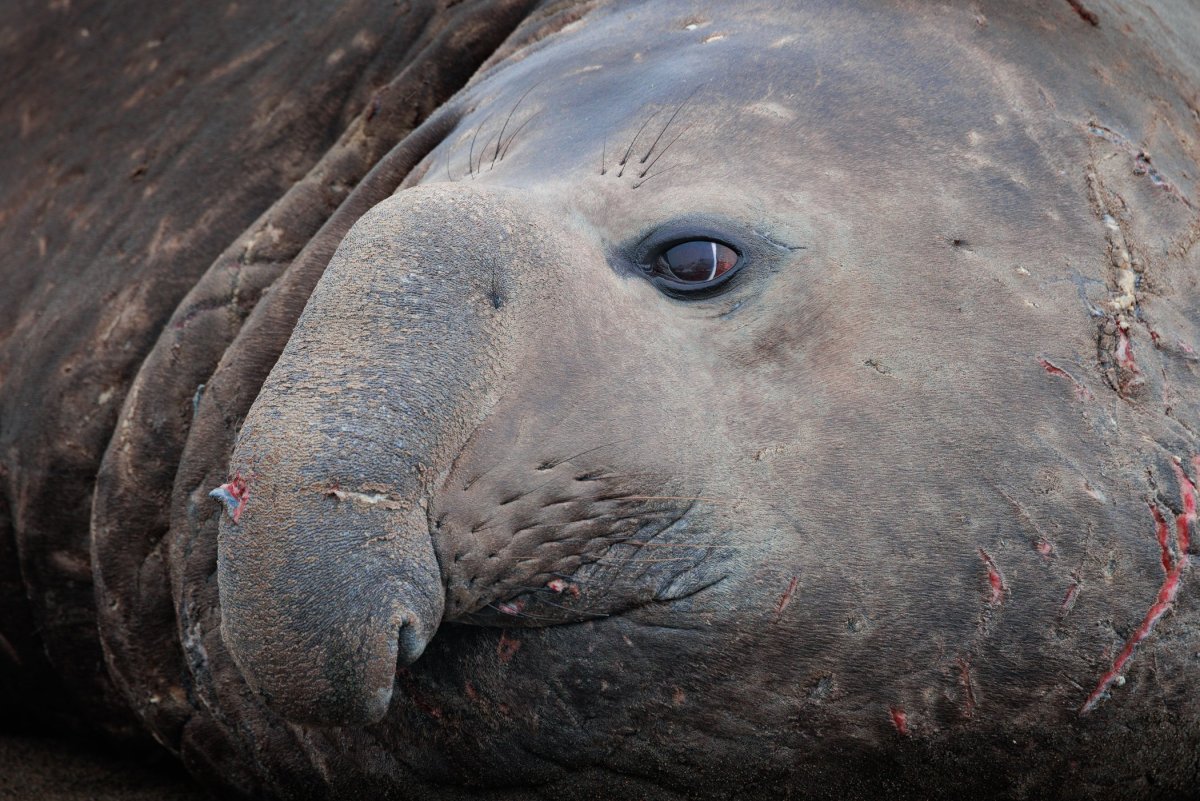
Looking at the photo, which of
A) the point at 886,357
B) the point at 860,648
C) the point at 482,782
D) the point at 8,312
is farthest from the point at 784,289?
the point at 8,312

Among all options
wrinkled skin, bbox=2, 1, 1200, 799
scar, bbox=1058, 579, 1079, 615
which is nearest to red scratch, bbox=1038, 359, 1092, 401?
wrinkled skin, bbox=2, 1, 1200, 799

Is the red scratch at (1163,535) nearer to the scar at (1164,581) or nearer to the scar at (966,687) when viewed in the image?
the scar at (1164,581)

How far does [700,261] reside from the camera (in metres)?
2.48

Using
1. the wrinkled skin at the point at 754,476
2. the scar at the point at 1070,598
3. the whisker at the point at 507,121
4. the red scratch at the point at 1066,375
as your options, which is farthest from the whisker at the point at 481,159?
the scar at the point at 1070,598

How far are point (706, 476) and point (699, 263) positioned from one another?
42cm

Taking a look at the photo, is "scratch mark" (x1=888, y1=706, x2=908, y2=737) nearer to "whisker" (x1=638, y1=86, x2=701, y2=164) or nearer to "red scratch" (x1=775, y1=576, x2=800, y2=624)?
"red scratch" (x1=775, y1=576, x2=800, y2=624)

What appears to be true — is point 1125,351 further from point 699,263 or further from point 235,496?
point 235,496

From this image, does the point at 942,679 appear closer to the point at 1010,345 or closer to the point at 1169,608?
the point at 1169,608

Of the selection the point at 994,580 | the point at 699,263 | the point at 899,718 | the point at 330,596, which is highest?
the point at 699,263

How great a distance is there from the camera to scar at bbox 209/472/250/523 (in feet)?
7.34

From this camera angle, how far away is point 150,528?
3289 millimetres

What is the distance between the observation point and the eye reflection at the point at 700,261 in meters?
2.47

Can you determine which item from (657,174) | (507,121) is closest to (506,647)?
(657,174)

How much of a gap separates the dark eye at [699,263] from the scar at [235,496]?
83cm
